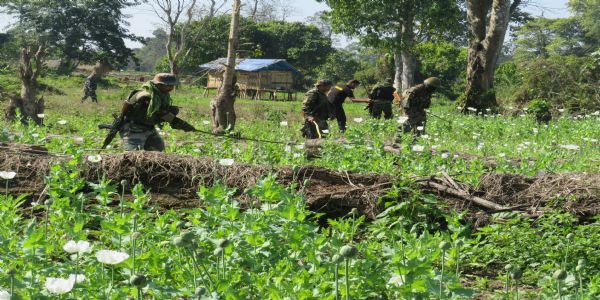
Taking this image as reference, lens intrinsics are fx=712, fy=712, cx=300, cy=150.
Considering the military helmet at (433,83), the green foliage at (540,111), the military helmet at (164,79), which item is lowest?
the green foliage at (540,111)

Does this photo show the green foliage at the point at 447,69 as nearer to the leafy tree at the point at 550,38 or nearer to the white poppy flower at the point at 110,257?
the leafy tree at the point at 550,38

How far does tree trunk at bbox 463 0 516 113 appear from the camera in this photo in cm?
2222

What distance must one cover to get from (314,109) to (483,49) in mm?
12439

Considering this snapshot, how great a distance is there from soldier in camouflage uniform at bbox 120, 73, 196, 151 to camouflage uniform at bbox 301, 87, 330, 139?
11.8 ft

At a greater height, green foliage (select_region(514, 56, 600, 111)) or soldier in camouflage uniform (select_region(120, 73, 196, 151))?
green foliage (select_region(514, 56, 600, 111))

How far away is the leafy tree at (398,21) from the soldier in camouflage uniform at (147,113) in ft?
57.6

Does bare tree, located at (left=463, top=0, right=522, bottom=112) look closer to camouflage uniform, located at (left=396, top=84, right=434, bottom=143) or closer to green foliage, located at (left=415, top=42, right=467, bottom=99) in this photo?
camouflage uniform, located at (left=396, top=84, right=434, bottom=143)

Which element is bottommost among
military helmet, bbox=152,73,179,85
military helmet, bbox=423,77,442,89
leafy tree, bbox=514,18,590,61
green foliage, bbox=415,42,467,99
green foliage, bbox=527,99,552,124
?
green foliage, bbox=527,99,552,124

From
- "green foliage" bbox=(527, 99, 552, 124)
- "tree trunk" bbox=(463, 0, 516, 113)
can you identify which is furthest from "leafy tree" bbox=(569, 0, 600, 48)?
"green foliage" bbox=(527, 99, 552, 124)

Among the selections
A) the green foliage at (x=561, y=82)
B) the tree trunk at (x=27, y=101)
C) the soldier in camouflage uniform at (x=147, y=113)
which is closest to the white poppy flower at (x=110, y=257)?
the soldier in camouflage uniform at (x=147, y=113)

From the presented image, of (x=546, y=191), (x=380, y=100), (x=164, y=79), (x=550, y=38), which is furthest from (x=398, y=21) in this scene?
(x=550, y=38)

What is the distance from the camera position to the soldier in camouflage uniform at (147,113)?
28.5 feet

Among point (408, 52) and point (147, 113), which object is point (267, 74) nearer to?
point (408, 52)

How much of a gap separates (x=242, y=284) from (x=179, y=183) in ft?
10.9
